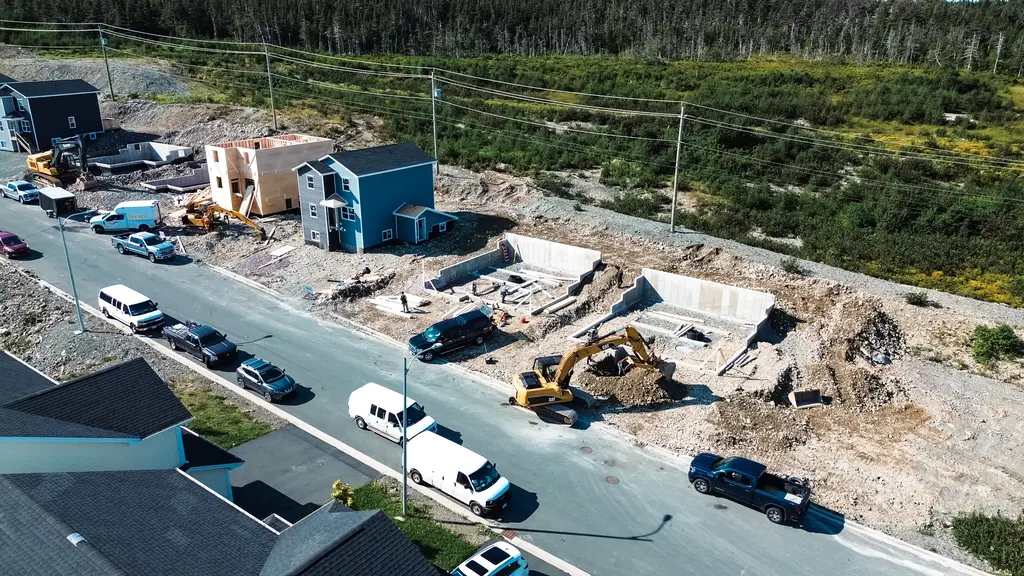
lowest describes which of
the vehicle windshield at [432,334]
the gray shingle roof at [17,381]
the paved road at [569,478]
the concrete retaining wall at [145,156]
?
the paved road at [569,478]

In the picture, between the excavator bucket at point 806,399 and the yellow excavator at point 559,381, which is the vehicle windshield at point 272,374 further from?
the excavator bucket at point 806,399

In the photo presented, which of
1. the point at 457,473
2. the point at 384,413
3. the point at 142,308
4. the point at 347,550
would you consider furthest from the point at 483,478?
the point at 142,308

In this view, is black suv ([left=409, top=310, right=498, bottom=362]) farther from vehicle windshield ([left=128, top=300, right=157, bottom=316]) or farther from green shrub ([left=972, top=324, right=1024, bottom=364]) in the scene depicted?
green shrub ([left=972, top=324, right=1024, bottom=364])

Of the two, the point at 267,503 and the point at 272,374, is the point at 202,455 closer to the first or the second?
the point at 267,503

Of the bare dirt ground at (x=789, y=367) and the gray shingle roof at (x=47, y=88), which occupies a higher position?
the gray shingle roof at (x=47, y=88)

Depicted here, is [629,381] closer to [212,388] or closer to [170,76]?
[212,388]

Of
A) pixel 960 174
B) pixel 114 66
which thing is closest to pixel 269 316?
pixel 960 174

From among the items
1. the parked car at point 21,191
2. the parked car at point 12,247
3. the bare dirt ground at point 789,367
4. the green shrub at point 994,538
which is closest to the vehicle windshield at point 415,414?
the bare dirt ground at point 789,367
